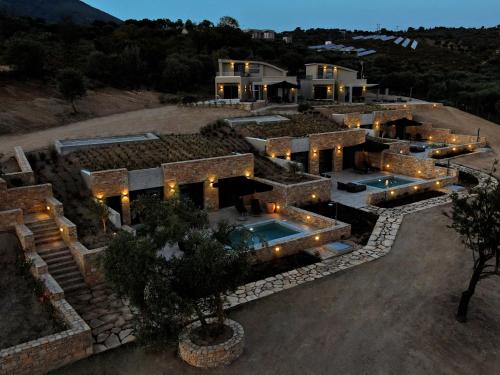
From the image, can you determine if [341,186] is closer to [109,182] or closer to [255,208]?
[255,208]

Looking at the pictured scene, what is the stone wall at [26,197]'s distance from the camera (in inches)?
712

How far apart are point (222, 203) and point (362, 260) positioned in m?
9.82

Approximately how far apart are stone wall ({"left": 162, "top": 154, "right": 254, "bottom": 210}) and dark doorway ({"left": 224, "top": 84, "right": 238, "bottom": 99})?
22.6 metres

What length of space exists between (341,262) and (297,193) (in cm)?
671

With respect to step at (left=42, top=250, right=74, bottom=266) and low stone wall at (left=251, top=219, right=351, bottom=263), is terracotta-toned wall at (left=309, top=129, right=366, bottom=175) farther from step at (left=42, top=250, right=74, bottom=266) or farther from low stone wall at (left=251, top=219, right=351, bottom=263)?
step at (left=42, top=250, right=74, bottom=266)

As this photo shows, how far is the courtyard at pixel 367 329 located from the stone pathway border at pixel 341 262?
0.38 m

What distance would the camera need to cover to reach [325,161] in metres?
31.8

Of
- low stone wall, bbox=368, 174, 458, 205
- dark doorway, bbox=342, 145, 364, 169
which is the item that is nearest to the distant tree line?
dark doorway, bbox=342, 145, 364, 169

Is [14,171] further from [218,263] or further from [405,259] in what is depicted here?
[405,259]

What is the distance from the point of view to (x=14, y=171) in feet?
69.3

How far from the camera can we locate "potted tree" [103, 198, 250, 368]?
9.72 metres

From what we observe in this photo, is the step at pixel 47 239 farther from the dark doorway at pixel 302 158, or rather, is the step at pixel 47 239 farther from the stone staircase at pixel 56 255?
the dark doorway at pixel 302 158

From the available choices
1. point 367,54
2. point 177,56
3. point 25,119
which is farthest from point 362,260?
point 367,54

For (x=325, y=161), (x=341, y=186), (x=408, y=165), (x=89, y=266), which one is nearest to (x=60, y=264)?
(x=89, y=266)
